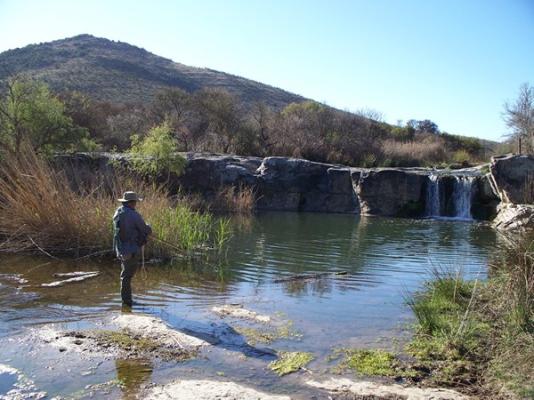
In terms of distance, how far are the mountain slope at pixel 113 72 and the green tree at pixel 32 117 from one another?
30382mm

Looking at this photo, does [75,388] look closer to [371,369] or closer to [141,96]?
[371,369]

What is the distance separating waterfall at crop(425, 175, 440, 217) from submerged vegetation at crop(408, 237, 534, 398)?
2260 cm

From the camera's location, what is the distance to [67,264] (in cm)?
1148

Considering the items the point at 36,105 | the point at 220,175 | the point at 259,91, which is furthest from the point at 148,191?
the point at 259,91

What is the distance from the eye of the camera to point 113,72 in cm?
6950

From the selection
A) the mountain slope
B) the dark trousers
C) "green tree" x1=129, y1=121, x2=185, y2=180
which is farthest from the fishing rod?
the mountain slope

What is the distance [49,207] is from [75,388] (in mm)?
7275

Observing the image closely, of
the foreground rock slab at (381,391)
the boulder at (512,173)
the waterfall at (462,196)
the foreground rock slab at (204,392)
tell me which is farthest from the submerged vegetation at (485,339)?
the waterfall at (462,196)

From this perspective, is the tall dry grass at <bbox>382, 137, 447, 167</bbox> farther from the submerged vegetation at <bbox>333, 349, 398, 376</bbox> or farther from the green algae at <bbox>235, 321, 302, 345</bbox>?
the submerged vegetation at <bbox>333, 349, 398, 376</bbox>

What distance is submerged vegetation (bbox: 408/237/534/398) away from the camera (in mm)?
5375

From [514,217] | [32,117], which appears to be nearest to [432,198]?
[514,217]

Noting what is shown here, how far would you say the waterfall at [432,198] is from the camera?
98.6 ft

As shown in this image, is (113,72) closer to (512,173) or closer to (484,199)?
(484,199)

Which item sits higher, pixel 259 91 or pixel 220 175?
pixel 259 91
